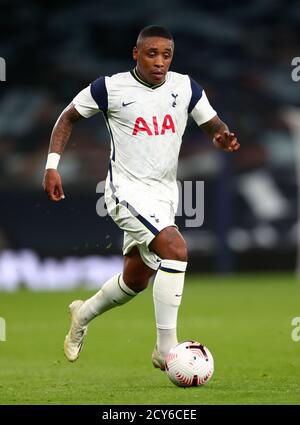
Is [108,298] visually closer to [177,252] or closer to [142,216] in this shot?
[142,216]

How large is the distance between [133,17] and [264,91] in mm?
2614

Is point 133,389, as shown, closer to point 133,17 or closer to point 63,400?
point 63,400

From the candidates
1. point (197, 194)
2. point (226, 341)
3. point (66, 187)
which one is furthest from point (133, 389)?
point (66, 187)

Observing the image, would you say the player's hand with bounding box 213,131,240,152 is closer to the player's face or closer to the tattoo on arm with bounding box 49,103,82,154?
the player's face

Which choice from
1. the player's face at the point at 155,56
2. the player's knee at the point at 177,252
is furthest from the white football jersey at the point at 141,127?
the player's knee at the point at 177,252

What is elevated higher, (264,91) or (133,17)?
(133,17)

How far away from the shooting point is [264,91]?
19.9m

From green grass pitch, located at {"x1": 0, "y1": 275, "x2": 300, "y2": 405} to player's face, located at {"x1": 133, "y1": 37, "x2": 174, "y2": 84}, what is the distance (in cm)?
199

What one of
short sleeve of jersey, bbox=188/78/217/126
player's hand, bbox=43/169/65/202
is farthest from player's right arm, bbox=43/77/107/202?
short sleeve of jersey, bbox=188/78/217/126

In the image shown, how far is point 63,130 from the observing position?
25.1 feet

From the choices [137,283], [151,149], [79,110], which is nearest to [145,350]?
[137,283]

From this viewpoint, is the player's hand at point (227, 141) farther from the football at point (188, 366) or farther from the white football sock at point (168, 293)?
the football at point (188, 366)

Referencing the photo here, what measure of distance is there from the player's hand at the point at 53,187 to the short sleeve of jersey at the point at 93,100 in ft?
1.72

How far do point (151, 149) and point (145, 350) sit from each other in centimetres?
250
